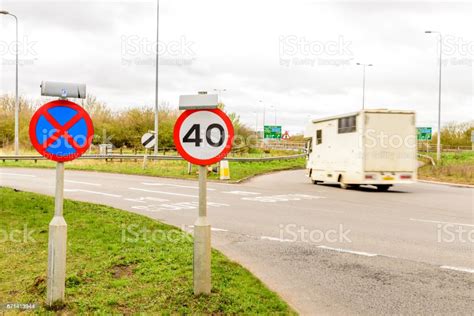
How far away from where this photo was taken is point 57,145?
4.88 meters

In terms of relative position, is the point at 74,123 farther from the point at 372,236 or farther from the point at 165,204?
the point at 165,204

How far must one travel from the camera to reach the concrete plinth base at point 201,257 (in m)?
5.08

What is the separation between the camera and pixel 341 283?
6.29 metres

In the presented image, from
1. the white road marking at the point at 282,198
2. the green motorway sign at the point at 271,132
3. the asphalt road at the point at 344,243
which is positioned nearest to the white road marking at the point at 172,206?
the asphalt road at the point at 344,243

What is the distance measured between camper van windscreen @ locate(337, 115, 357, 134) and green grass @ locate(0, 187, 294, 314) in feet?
40.3

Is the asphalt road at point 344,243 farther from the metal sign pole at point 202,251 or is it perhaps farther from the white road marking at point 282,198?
the metal sign pole at point 202,251

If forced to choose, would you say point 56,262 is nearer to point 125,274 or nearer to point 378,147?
point 125,274

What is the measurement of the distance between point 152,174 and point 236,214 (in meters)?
15.1

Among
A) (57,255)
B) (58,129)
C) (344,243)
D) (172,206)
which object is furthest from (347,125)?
(57,255)

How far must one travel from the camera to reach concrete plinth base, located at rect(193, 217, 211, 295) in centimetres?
508

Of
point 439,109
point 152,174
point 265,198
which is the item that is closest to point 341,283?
point 265,198

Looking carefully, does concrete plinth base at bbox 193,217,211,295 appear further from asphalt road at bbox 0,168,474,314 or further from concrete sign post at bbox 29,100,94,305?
concrete sign post at bbox 29,100,94,305

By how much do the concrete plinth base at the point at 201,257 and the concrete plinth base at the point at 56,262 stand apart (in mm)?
1292

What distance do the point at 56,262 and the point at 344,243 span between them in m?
5.43
